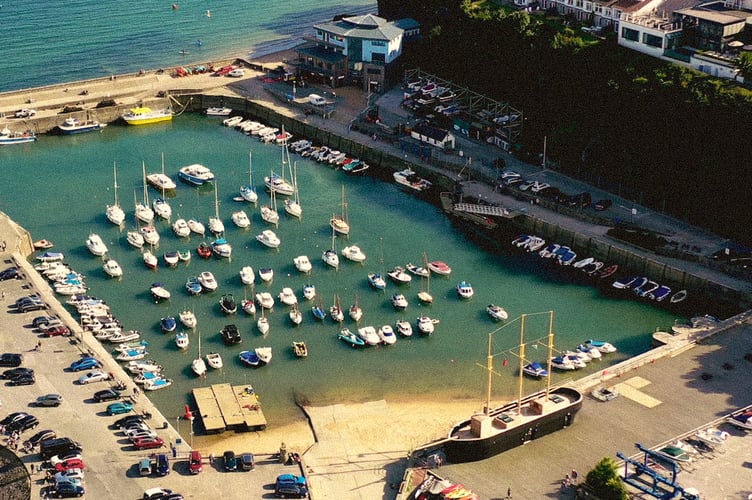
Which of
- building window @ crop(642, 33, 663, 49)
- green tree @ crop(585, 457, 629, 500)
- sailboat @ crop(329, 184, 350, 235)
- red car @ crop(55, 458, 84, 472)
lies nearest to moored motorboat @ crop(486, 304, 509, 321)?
sailboat @ crop(329, 184, 350, 235)

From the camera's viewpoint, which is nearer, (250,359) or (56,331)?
(250,359)

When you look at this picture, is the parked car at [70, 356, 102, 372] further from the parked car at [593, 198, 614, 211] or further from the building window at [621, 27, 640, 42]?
the building window at [621, 27, 640, 42]

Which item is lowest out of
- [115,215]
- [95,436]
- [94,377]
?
[95,436]

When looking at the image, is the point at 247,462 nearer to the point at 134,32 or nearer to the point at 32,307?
the point at 32,307

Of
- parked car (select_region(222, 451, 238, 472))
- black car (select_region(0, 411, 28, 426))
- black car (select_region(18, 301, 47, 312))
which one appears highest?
black car (select_region(18, 301, 47, 312))

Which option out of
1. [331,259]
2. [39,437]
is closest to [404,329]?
[331,259]

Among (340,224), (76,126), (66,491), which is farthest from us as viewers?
(76,126)
